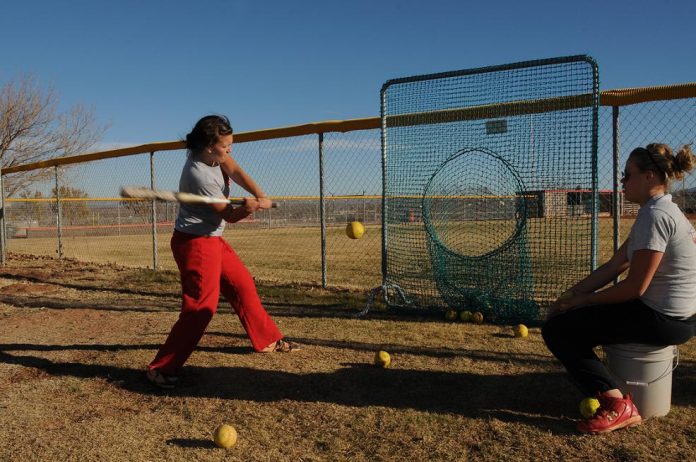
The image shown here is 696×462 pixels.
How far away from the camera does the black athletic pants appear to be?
10.0 ft

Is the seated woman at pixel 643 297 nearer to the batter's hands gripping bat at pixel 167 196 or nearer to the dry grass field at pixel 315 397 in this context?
the dry grass field at pixel 315 397

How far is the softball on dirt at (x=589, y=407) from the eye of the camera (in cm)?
316

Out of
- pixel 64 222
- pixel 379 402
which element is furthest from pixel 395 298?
pixel 64 222

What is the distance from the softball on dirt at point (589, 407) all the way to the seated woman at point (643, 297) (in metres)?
0.04

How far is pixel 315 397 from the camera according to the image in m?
3.81

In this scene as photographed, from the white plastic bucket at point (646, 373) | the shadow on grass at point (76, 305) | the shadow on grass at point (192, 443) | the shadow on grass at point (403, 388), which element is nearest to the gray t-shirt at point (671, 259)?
the white plastic bucket at point (646, 373)

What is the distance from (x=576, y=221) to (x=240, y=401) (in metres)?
3.59

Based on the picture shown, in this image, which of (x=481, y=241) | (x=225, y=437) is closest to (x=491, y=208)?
(x=481, y=241)

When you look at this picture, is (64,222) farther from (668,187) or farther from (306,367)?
(668,187)

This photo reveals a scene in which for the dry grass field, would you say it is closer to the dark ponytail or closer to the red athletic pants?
the red athletic pants

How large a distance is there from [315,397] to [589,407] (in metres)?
1.70

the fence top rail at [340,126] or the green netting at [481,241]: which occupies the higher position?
the fence top rail at [340,126]

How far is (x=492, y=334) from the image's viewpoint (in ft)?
17.5

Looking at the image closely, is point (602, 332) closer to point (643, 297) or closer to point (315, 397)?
point (643, 297)
